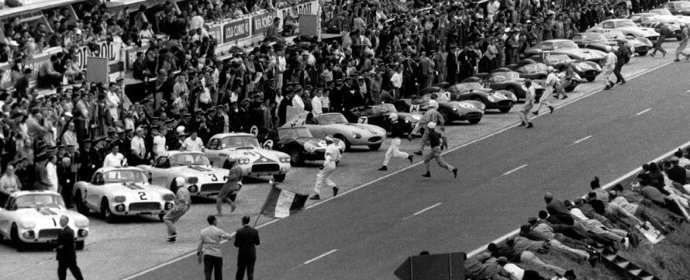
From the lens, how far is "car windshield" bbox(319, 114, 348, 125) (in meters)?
52.1

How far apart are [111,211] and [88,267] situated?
448 cm

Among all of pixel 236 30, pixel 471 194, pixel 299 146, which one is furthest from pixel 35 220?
pixel 236 30

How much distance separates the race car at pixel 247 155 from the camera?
46.1 m

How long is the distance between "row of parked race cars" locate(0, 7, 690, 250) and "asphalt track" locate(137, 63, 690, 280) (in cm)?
227

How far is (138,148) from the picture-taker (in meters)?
45.3

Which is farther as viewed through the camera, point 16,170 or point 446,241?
point 16,170

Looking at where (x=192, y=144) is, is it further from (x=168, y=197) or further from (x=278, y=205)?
(x=278, y=205)

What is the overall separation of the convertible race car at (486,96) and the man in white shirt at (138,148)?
594 inches

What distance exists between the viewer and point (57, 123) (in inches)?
1757

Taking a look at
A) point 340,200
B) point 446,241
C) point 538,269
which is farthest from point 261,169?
point 538,269

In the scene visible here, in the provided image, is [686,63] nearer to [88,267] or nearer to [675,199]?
[675,199]

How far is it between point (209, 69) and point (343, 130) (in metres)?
4.41

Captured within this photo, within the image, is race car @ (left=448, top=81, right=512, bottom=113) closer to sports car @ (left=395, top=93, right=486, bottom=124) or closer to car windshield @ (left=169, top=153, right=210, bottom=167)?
sports car @ (left=395, top=93, right=486, bottom=124)

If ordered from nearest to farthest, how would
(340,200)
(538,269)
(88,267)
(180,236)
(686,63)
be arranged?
(538,269) < (88,267) < (180,236) < (340,200) < (686,63)
